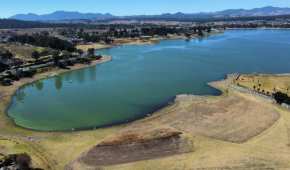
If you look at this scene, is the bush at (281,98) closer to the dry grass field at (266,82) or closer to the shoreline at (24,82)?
the dry grass field at (266,82)

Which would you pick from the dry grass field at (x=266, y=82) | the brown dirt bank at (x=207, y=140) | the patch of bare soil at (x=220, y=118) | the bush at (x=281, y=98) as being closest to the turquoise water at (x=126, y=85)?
the patch of bare soil at (x=220, y=118)

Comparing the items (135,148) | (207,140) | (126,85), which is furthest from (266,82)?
(135,148)

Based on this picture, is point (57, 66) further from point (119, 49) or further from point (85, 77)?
point (119, 49)

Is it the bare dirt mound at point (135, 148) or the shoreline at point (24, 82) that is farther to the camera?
the shoreline at point (24, 82)

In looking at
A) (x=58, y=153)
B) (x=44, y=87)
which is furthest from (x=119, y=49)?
(x=58, y=153)

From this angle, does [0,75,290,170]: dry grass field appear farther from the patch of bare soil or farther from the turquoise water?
the turquoise water

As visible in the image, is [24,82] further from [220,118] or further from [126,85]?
[220,118]
